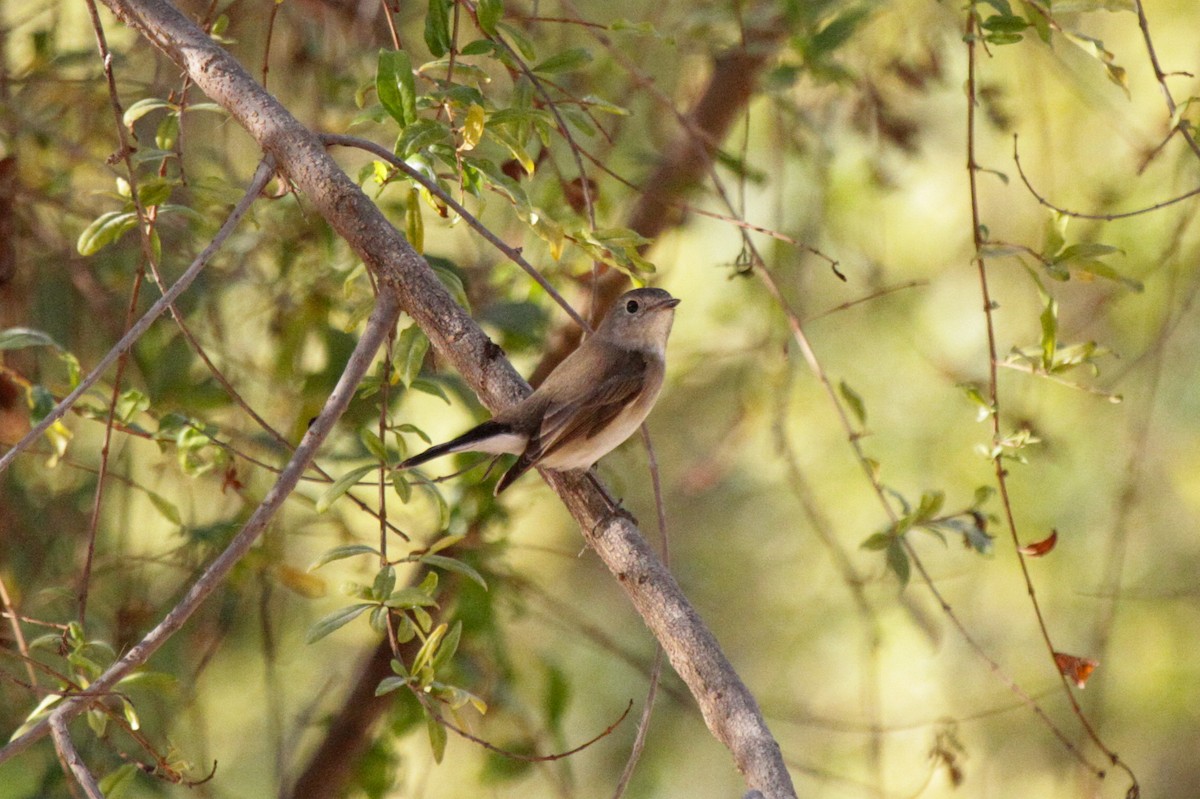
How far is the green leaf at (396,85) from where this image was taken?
88.2 inches

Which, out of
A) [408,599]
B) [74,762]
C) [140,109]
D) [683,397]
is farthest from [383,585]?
[683,397]

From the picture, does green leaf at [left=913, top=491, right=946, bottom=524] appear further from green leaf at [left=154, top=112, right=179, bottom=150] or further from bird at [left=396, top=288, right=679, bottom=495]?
green leaf at [left=154, top=112, right=179, bottom=150]

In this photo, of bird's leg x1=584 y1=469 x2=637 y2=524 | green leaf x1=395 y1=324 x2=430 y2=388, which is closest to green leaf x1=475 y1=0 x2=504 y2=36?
green leaf x1=395 y1=324 x2=430 y2=388

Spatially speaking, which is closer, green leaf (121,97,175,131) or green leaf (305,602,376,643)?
green leaf (305,602,376,643)

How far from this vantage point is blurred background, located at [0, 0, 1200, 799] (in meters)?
3.09

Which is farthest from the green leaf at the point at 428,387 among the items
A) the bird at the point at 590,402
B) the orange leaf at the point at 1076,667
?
Answer: the orange leaf at the point at 1076,667

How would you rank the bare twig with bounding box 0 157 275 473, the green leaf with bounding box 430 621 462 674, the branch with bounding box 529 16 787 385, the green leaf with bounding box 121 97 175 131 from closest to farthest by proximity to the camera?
the bare twig with bounding box 0 157 275 473 < the green leaf with bounding box 430 621 462 674 < the green leaf with bounding box 121 97 175 131 < the branch with bounding box 529 16 787 385

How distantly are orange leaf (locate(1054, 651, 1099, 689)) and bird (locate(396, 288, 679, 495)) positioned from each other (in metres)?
1.15

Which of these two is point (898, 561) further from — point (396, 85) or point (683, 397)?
point (683, 397)

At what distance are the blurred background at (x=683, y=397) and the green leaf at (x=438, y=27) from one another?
0.24 feet

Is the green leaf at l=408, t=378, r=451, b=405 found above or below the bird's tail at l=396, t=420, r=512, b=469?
above

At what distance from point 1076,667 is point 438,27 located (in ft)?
6.00

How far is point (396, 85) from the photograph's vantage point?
2262mm

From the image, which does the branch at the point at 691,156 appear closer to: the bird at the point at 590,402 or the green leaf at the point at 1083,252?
the bird at the point at 590,402
